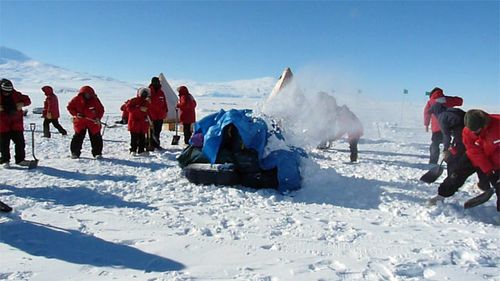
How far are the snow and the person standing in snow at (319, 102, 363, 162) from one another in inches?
53.7

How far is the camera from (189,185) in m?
5.57

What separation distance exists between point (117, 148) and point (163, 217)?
538 cm

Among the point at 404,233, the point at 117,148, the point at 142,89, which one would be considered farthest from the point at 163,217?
the point at 117,148

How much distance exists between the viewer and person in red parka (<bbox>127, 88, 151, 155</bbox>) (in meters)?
7.86

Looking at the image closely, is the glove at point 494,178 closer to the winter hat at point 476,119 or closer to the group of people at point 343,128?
the group of people at point 343,128

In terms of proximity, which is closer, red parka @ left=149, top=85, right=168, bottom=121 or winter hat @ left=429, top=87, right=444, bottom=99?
winter hat @ left=429, top=87, right=444, bottom=99

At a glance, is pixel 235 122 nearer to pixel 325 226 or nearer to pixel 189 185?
pixel 189 185

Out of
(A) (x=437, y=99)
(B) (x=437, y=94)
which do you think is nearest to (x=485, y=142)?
(A) (x=437, y=99)

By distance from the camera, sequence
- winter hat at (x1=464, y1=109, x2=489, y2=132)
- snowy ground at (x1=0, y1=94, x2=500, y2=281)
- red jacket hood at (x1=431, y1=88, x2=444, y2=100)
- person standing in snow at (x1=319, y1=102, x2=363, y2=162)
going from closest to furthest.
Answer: snowy ground at (x1=0, y1=94, x2=500, y2=281) → winter hat at (x1=464, y1=109, x2=489, y2=132) → red jacket hood at (x1=431, y1=88, x2=444, y2=100) → person standing in snow at (x1=319, y1=102, x2=363, y2=162)

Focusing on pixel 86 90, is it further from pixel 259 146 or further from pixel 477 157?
pixel 477 157

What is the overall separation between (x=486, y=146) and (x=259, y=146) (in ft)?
9.10

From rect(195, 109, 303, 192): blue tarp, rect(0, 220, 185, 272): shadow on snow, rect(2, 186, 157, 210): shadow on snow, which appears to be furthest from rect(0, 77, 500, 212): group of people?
rect(0, 220, 185, 272): shadow on snow

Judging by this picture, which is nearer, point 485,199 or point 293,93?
point 485,199

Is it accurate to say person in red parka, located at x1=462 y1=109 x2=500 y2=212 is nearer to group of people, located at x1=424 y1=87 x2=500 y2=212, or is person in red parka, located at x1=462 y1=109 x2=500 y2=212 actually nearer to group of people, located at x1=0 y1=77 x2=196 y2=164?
group of people, located at x1=424 y1=87 x2=500 y2=212
